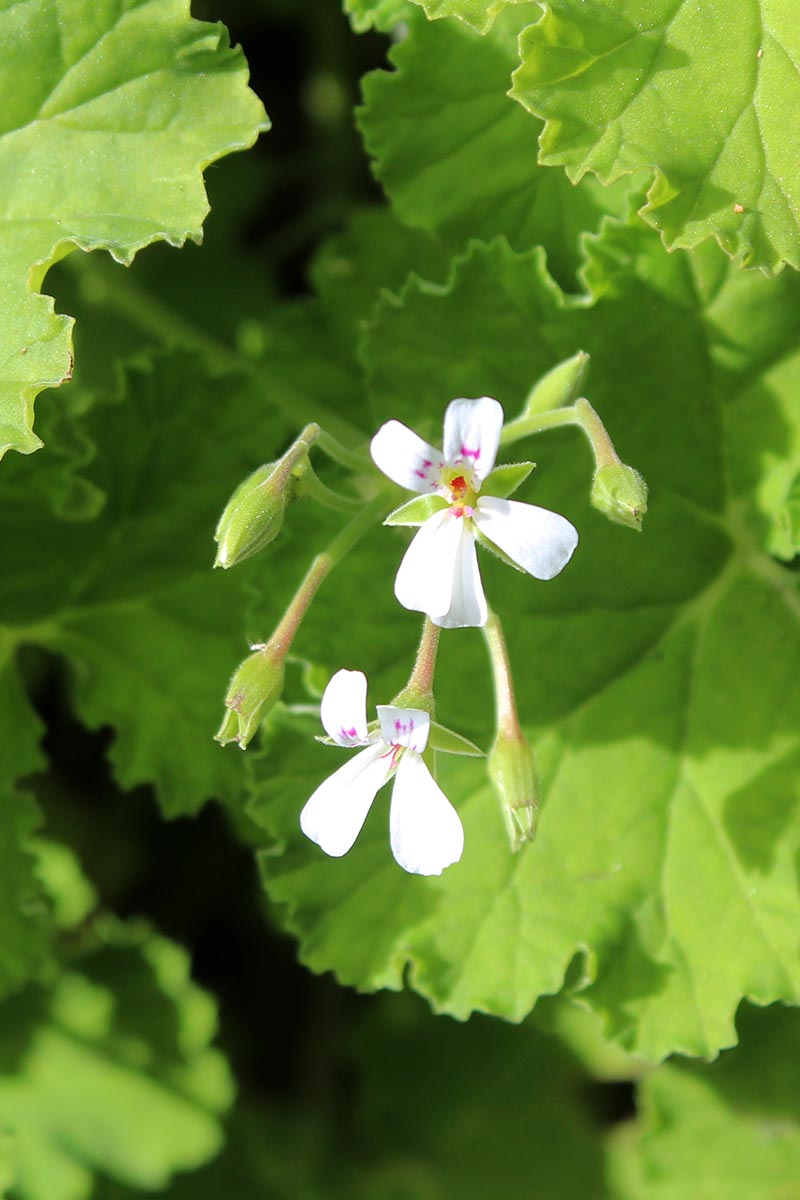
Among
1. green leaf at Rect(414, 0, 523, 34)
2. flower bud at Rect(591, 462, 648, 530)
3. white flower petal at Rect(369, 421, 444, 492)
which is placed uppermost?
green leaf at Rect(414, 0, 523, 34)

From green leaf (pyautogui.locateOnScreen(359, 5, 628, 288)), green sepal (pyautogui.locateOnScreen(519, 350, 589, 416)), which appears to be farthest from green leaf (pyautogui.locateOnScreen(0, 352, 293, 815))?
green sepal (pyautogui.locateOnScreen(519, 350, 589, 416))

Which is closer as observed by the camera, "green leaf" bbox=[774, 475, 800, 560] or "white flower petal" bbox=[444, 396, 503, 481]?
"white flower petal" bbox=[444, 396, 503, 481]

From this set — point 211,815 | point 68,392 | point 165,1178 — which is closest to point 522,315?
point 68,392

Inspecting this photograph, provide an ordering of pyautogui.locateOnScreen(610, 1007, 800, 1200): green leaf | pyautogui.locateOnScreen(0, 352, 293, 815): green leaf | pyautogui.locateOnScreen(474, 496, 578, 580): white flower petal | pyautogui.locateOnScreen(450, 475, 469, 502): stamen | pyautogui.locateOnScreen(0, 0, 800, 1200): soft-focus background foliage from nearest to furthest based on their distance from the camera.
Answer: pyautogui.locateOnScreen(474, 496, 578, 580): white flower petal, pyautogui.locateOnScreen(450, 475, 469, 502): stamen, pyautogui.locateOnScreen(0, 0, 800, 1200): soft-focus background foliage, pyautogui.locateOnScreen(0, 352, 293, 815): green leaf, pyautogui.locateOnScreen(610, 1007, 800, 1200): green leaf

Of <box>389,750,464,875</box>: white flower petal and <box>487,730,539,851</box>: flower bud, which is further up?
<box>389,750,464,875</box>: white flower petal

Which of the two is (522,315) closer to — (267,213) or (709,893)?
(709,893)

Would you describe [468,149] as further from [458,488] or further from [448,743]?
[448,743]

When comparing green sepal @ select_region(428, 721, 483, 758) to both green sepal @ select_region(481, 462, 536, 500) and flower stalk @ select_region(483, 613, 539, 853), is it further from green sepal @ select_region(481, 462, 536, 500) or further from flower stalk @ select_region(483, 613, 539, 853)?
green sepal @ select_region(481, 462, 536, 500)
